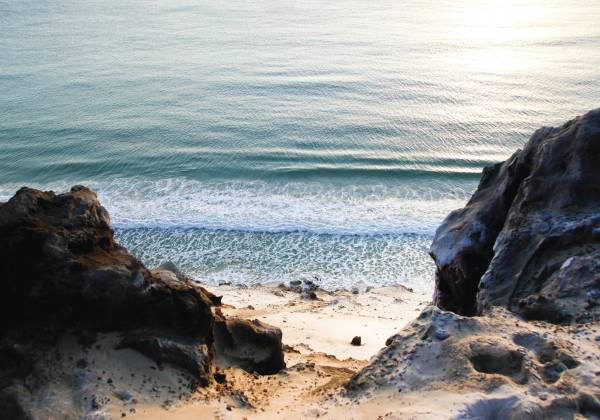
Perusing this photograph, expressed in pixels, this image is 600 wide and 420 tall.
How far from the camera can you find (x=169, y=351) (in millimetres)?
8164

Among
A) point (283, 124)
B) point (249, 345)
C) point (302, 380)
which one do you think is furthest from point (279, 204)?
point (302, 380)

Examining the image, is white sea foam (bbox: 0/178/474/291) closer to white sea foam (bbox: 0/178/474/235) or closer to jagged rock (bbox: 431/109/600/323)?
white sea foam (bbox: 0/178/474/235)

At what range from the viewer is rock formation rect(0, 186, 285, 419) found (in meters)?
7.85

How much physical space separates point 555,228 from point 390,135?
751 inches

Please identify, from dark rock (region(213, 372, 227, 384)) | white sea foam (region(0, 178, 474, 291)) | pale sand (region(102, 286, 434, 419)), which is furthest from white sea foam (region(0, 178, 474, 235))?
dark rock (region(213, 372, 227, 384))

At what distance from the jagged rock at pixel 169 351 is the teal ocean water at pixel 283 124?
909 centimetres

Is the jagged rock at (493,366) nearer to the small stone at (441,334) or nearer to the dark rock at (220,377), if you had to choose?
the small stone at (441,334)

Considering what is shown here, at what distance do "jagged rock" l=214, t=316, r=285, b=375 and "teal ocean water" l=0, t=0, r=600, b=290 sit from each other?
754 cm

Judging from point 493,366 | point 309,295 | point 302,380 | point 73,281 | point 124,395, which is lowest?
point 309,295

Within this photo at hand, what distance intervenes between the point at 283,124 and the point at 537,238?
20.8 metres

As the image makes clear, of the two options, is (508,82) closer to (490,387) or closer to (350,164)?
(350,164)

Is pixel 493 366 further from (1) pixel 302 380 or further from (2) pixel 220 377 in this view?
(2) pixel 220 377

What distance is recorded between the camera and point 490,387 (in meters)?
6.59

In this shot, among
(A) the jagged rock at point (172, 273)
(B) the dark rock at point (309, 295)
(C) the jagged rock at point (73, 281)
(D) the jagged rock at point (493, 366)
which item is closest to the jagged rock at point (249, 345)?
(C) the jagged rock at point (73, 281)
